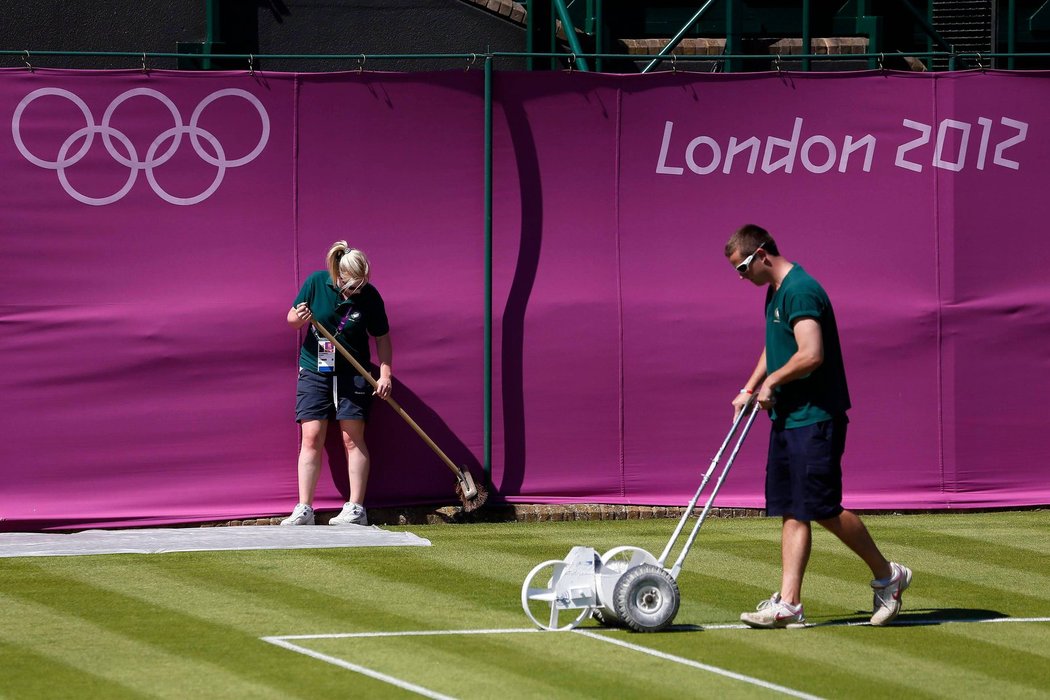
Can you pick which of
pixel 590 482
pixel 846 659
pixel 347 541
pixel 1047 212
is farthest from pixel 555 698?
pixel 1047 212

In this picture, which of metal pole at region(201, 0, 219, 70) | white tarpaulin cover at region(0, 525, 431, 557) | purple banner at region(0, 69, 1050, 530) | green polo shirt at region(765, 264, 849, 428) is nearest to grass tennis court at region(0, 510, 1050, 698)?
white tarpaulin cover at region(0, 525, 431, 557)

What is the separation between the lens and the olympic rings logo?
1171 centimetres

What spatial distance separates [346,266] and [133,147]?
1.68 meters

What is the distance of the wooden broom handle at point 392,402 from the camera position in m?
11.7

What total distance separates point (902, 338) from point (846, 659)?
5.39 m

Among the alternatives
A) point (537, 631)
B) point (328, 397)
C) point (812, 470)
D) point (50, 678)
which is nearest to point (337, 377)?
point (328, 397)

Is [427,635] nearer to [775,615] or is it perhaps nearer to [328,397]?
[775,615]

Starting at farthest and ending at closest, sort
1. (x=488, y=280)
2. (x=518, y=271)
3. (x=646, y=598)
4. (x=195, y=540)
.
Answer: (x=518, y=271), (x=488, y=280), (x=195, y=540), (x=646, y=598)

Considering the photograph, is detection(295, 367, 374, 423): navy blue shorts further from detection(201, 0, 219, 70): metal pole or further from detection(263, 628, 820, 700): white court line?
detection(201, 0, 219, 70): metal pole

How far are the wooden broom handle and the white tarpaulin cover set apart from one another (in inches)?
28.3

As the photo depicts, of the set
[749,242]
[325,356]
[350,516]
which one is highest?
[749,242]

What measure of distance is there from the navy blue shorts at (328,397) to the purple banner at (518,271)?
0.24 meters

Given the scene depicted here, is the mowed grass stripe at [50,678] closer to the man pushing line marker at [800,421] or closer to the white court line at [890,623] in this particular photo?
the white court line at [890,623]

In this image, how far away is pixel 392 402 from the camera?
11.9 meters
